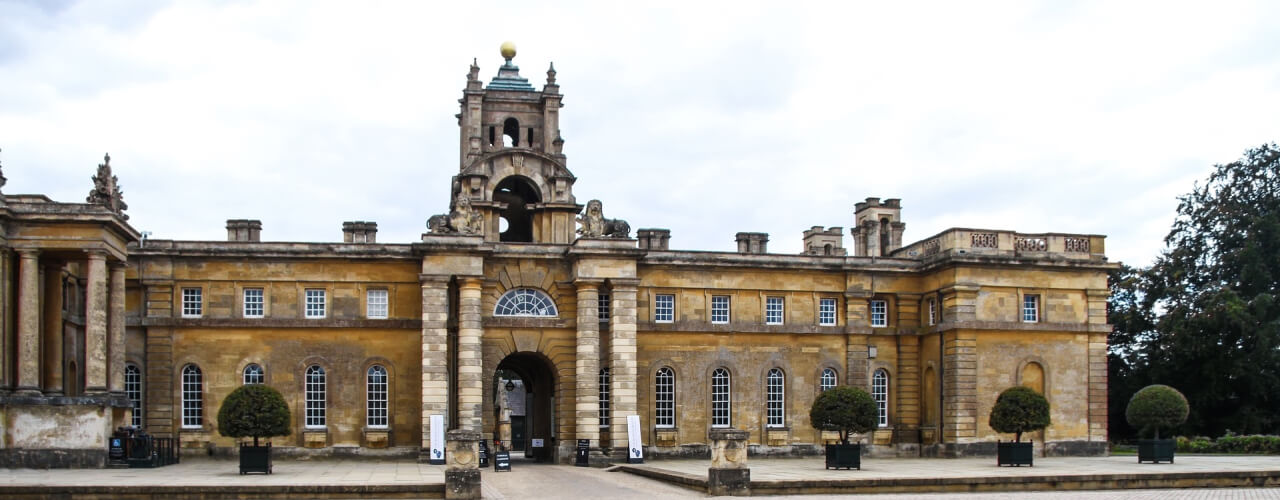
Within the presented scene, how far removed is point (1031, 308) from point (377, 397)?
2063 cm

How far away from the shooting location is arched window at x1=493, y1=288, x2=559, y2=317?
131 feet

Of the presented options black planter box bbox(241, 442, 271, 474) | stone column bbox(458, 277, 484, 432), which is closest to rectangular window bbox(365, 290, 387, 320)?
stone column bbox(458, 277, 484, 432)

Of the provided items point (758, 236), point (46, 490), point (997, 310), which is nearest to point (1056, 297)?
point (997, 310)

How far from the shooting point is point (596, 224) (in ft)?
129

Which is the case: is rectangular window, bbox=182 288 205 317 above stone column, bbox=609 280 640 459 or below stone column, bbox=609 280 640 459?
above

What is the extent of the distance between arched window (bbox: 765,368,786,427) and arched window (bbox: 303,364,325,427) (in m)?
13.8

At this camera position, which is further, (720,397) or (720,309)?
(720,309)

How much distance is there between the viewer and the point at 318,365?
39.4 m

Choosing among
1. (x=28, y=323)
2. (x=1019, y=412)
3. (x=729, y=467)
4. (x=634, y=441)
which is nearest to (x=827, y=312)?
(x=634, y=441)

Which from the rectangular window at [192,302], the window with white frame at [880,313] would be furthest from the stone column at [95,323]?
the window with white frame at [880,313]

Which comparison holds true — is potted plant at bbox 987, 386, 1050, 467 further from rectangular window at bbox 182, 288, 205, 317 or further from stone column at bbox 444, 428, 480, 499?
rectangular window at bbox 182, 288, 205, 317

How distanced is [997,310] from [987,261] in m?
1.64

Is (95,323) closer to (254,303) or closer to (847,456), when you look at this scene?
(254,303)

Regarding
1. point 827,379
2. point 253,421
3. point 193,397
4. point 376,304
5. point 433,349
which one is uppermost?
point 376,304
